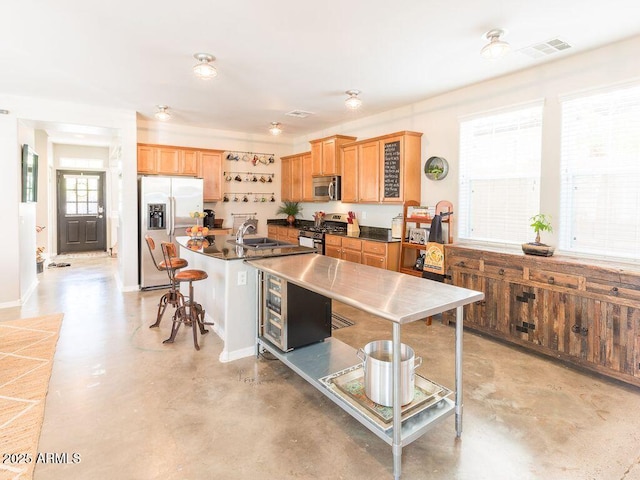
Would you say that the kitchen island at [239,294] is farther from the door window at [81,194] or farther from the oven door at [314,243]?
→ the door window at [81,194]

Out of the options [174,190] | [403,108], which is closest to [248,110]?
[174,190]

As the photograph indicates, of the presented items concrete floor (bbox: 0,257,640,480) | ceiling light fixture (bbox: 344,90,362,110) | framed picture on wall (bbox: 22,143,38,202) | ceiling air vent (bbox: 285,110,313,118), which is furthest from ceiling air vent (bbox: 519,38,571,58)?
framed picture on wall (bbox: 22,143,38,202)

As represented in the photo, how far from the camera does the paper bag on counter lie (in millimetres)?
4160

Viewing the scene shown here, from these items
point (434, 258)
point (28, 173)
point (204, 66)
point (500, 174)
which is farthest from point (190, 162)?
point (500, 174)

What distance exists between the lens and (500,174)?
409 centimetres

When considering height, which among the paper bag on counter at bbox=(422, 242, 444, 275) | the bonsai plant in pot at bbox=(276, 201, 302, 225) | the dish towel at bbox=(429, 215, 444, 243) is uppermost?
the bonsai plant in pot at bbox=(276, 201, 302, 225)

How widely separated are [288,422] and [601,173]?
3.45 m

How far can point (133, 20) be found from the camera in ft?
9.02

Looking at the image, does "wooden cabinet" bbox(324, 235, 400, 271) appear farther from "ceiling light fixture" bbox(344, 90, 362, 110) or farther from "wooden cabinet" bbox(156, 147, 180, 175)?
"wooden cabinet" bbox(156, 147, 180, 175)

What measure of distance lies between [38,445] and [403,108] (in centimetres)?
526

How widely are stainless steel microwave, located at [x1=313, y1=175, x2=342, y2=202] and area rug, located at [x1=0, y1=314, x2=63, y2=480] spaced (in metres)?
4.16

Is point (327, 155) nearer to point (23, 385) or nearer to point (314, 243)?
point (314, 243)

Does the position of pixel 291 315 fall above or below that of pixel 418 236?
below

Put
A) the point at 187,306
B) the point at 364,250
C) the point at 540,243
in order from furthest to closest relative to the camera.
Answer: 1. the point at 364,250
2. the point at 187,306
3. the point at 540,243
